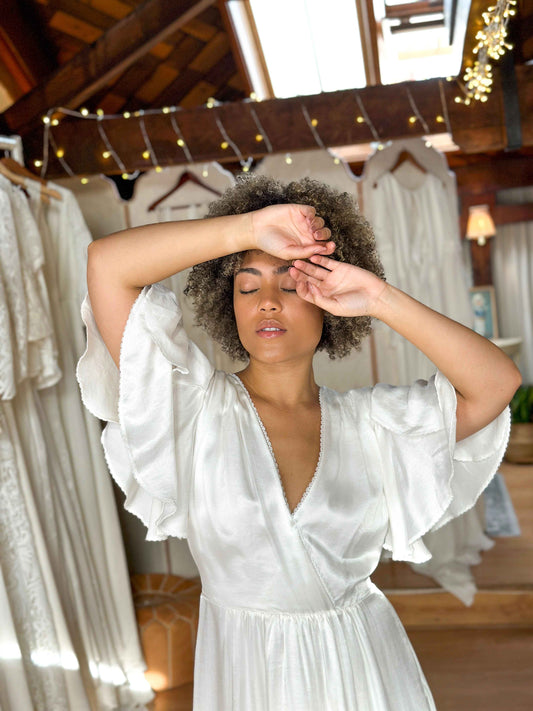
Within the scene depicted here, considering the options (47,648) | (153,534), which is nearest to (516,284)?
(47,648)

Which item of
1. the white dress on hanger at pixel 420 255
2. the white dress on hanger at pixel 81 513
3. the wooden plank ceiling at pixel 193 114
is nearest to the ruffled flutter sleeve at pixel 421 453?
the white dress on hanger at pixel 81 513

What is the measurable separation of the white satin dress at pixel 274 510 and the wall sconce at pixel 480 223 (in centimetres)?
695

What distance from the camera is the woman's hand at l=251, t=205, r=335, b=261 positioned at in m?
1.23

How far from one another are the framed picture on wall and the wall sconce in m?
0.62

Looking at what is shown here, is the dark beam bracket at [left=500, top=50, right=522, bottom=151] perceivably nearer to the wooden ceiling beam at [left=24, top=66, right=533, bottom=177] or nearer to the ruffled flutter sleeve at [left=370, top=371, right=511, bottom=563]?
→ the wooden ceiling beam at [left=24, top=66, right=533, bottom=177]

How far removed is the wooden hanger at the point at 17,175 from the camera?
101 inches

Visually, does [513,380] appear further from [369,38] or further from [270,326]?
[369,38]

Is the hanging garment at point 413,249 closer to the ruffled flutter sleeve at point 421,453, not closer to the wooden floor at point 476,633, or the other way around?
the wooden floor at point 476,633

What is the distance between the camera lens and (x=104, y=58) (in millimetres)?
3197

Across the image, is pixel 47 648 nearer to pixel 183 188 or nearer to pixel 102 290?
pixel 102 290

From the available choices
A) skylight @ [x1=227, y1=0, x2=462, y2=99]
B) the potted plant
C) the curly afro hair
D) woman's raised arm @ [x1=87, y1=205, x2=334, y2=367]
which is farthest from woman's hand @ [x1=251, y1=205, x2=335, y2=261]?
the potted plant

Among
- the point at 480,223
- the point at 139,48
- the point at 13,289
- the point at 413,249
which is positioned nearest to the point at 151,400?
the point at 13,289

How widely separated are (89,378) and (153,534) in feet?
1.07

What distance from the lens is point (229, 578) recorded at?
138cm
